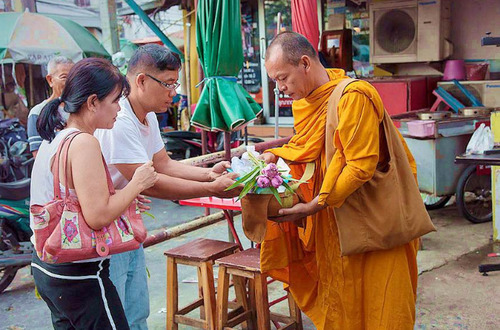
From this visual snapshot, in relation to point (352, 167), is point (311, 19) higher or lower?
higher

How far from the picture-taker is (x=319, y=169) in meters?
3.11

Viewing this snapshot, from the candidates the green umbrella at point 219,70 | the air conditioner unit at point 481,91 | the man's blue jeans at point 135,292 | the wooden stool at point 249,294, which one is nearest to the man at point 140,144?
the man's blue jeans at point 135,292

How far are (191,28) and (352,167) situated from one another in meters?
8.83

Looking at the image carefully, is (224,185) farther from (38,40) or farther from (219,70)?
(38,40)

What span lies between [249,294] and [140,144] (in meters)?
1.74

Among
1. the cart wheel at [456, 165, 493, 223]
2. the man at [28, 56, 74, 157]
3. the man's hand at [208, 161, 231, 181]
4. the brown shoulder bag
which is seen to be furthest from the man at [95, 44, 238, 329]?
the cart wheel at [456, 165, 493, 223]

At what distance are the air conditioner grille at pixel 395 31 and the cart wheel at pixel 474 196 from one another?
2.55 meters

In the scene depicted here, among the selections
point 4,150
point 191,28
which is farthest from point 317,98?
point 191,28

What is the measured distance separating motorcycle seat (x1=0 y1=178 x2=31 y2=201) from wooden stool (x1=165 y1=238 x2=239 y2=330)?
224 cm

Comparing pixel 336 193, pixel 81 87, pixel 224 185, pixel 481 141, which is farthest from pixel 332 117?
pixel 481 141

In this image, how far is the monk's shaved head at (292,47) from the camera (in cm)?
294

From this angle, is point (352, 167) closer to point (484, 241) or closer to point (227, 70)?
point (227, 70)

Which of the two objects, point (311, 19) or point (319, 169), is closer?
point (319, 169)

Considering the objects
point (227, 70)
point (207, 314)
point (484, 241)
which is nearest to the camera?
point (207, 314)
